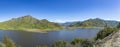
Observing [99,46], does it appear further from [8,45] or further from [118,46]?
[8,45]

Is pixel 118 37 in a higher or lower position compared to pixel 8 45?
higher

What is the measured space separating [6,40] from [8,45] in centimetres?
157

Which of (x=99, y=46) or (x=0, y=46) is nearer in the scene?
(x=99, y=46)

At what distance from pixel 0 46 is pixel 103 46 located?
22.4 metres

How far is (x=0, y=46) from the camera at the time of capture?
110 ft

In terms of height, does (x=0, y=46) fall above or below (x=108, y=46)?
below

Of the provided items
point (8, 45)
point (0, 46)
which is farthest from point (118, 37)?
point (8, 45)

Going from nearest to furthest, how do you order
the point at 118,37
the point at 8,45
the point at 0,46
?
1. the point at 118,37
2. the point at 0,46
3. the point at 8,45

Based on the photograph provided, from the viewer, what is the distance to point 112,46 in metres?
16.0

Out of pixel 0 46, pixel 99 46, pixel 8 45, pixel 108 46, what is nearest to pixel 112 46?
pixel 108 46

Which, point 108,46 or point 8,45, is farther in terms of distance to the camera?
point 8,45

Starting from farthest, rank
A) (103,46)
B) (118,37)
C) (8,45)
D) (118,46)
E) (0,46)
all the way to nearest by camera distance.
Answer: (8,45) < (0,46) < (118,37) < (103,46) < (118,46)

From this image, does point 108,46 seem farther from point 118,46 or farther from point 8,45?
point 8,45

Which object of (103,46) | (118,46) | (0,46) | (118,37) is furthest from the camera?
(0,46)
